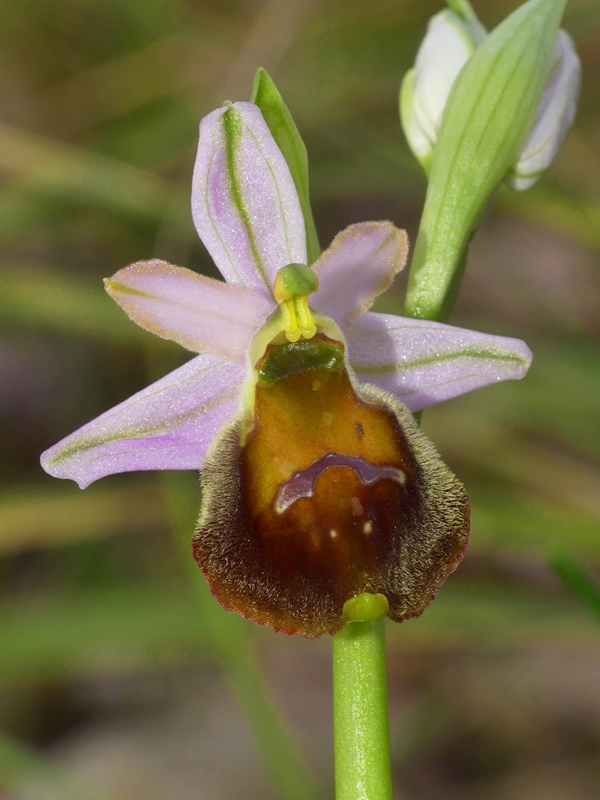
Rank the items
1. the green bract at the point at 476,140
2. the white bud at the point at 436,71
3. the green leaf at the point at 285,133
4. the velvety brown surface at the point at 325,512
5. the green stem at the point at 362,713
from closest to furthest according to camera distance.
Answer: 1. the velvety brown surface at the point at 325,512
2. the green stem at the point at 362,713
3. the green leaf at the point at 285,133
4. the green bract at the point at 476,140
5. the white bud at the point at 436,71

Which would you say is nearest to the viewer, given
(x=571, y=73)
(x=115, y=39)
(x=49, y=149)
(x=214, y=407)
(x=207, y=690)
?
(x=214, y=407)

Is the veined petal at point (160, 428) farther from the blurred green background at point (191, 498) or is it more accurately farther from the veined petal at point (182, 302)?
the blurred green background at point (191, 498)

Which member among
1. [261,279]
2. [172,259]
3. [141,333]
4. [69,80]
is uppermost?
[69,80]

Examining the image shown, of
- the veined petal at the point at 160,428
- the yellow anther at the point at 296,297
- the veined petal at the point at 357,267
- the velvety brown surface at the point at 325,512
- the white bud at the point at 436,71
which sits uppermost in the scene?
the white bud at the point at 436,71

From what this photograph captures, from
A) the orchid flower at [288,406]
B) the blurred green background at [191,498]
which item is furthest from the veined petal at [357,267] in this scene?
the blurred green background at [191,498]

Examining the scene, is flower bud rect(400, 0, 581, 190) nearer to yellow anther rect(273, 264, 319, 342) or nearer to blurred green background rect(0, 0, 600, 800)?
yellow anther rect(273, 264, 319, 342)

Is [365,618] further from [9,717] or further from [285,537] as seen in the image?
[9,717]

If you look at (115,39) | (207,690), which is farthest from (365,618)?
(115,39)
